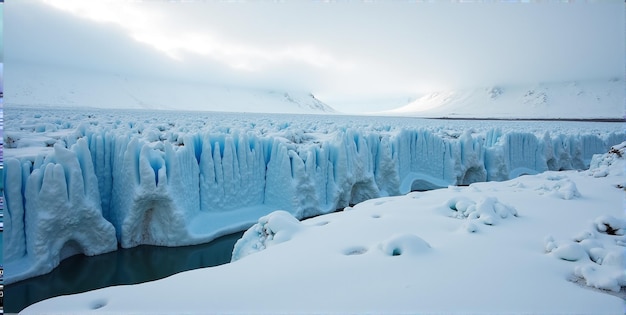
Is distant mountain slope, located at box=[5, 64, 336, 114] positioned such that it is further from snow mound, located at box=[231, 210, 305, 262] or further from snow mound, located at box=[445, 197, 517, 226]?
snow mound, located at box=[445, 197, 517, 226]

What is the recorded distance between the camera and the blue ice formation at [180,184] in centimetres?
427

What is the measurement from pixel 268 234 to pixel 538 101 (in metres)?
98.2

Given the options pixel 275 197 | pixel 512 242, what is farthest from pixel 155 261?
pixel 512 242

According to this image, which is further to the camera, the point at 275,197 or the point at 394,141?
the point at 394,141

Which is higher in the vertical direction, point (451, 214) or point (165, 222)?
point (451, 214)

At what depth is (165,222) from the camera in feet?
17.9

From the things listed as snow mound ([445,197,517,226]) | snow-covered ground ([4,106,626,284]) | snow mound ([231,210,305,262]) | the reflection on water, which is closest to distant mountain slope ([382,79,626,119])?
snow-covered ground ([4,106,626,284])

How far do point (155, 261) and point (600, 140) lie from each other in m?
16.9

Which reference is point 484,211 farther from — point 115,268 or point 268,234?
point 115,268

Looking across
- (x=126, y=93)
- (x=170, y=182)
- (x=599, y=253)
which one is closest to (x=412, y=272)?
(x=599, y=253)

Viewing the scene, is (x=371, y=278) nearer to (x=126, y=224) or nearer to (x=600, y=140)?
(x=126, y=224)

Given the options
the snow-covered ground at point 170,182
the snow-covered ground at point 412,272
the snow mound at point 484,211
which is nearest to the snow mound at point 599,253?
the snow-covered ground at point 412,272

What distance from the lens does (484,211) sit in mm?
2982

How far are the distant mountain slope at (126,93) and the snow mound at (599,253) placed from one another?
6554cm
